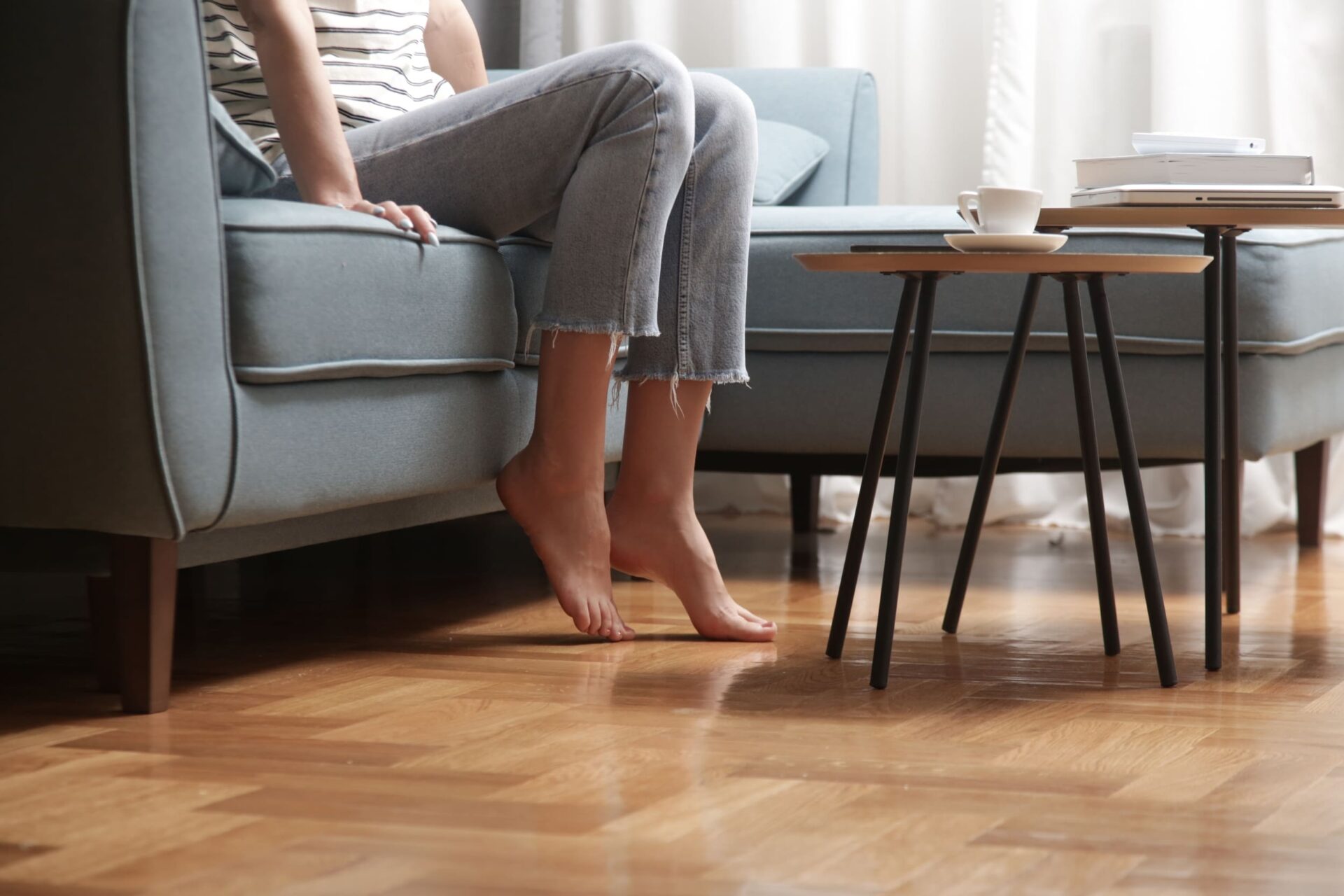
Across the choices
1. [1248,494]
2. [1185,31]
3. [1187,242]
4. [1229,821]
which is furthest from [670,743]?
[1185,31]

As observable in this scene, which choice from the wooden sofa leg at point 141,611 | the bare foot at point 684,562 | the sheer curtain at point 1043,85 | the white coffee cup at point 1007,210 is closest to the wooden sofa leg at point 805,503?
the sheer curtain at point 1043,85

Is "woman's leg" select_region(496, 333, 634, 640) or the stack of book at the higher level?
the stack of book

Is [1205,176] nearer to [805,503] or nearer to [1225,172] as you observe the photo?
[1225,172]

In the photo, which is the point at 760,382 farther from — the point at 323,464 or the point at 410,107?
the point at 323,464

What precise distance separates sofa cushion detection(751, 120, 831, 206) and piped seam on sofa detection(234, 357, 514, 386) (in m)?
0.89

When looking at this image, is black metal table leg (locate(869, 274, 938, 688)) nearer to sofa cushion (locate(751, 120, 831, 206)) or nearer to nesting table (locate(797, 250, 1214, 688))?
nesting table (locate(797, 250, 1214, 688))

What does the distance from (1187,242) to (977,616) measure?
0.51 metres

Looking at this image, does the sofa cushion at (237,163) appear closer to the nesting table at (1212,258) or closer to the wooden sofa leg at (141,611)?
the wooden sofa leg at (141,611)

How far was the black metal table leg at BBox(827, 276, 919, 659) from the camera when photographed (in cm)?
148

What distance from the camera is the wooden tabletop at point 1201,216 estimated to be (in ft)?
5.17

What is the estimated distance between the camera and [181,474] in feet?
4.11

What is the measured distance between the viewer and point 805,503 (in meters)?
2.74

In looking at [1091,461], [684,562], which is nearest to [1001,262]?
[1091,461]

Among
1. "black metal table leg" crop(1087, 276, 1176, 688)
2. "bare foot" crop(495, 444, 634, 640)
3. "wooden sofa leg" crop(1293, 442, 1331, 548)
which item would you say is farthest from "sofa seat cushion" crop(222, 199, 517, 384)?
"wooden sofa leg" crop(1293, 442, 1331, 548)
